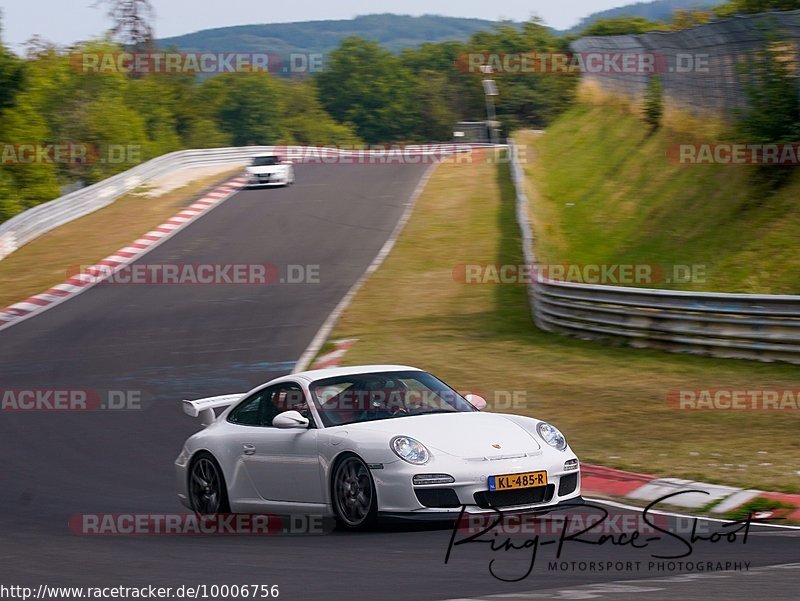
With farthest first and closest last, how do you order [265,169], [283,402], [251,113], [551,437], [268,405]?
1. [251,113]
2. [265,169]
3. [268,405]
4. [283,402]
5. [551,437]

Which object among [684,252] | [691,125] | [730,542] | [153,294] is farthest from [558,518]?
[691,125]

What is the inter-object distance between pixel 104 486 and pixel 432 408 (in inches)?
140

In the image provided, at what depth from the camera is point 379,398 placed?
895 centimetres

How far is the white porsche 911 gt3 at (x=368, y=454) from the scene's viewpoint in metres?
7.99

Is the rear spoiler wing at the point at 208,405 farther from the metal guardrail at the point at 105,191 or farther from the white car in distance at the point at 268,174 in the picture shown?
the white car in distance at the point at 268,174

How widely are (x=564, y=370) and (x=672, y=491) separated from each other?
6920 mm

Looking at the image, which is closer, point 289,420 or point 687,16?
point 289,420

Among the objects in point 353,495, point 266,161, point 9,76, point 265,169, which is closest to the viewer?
point 353,495

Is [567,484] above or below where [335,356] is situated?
above

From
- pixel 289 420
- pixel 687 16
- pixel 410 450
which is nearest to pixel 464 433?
pixel 410 450

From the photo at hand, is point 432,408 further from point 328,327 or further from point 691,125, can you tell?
point 691,125

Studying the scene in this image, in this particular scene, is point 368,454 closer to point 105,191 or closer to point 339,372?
point 339,372

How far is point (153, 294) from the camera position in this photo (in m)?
25.8

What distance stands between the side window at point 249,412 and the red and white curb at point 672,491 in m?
A: 2.67
